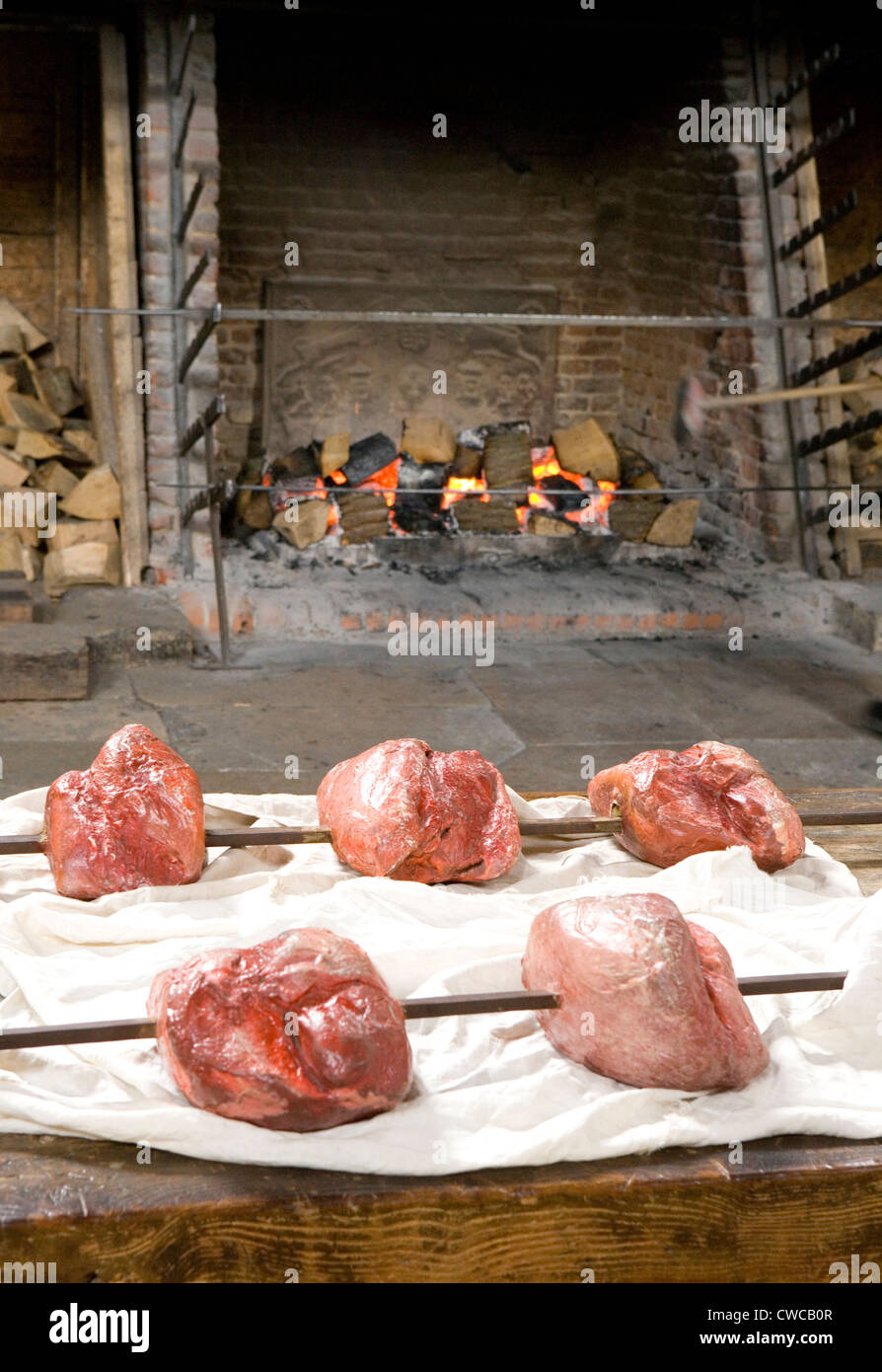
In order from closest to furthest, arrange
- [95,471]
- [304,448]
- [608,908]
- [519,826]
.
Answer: [608,908] → [519,826] → [95,471] → [304,448]

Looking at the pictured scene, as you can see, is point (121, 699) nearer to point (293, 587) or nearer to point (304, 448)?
point (293, 587)

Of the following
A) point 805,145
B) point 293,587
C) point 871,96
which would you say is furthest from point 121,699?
point 871,96

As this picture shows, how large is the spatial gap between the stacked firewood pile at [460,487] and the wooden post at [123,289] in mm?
716

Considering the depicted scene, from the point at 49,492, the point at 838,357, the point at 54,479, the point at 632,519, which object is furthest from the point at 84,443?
the point at 838,357

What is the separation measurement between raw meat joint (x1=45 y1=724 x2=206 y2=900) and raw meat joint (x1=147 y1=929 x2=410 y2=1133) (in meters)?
0.52

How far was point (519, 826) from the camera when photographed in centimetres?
275

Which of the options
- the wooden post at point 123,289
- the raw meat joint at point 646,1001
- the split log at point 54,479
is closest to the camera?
the raw meat joint at point 646,1001

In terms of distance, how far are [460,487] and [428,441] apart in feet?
0.92

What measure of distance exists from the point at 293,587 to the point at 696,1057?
4642 mm

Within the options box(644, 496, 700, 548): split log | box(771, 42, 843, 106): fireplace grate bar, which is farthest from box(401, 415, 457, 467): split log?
box(771, 42, 843, 106): fireplace grate bar

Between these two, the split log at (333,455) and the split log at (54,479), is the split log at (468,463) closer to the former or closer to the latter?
the split log at (333,455)

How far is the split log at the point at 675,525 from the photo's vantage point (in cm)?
713

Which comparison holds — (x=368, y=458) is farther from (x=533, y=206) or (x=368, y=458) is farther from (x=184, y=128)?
(x=184, y=128)

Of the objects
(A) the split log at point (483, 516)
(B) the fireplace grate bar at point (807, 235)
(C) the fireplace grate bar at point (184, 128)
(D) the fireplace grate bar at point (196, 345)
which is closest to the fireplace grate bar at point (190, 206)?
(C) the fireplace grate bar at point (184, 128)
